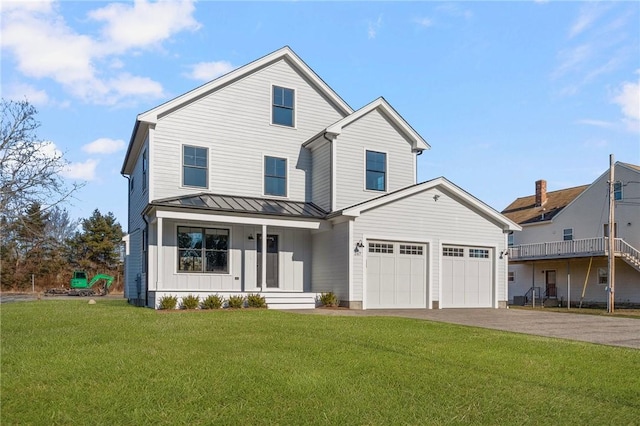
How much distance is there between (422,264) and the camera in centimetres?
1842

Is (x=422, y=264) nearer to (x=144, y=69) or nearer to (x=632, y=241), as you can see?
(x=144, y=69)

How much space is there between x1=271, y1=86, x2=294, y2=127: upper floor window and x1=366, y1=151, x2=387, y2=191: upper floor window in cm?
354

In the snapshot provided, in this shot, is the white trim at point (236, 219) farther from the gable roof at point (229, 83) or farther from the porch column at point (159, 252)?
the gable roof at point (229, 83)

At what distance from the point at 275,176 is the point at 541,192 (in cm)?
2706

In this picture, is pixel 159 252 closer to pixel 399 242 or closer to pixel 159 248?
pixel 159 248

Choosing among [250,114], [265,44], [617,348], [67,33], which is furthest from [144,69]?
[617,348]

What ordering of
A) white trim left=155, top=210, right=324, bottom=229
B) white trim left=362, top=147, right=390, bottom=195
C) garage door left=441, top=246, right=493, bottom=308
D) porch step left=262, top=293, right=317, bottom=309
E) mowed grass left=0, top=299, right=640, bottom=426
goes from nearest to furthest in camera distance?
mowed grass left=0, top=299, right=640, bottom=426
white trim left=155, top=210, right=324, bottom=229
porch step left=262, top=293, right=317, bottom=309
garage door left=441, top=246, right=493, bottom=308
white trim left=362, top=147, right=390, bottom=195

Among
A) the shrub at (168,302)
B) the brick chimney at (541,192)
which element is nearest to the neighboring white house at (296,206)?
the shrub at (168,302)

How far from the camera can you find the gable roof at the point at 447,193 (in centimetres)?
1702

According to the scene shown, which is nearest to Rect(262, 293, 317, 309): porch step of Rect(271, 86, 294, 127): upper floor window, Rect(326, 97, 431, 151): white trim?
Rect(326, 97, 431, 151): white trim

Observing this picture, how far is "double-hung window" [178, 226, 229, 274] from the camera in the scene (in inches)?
680

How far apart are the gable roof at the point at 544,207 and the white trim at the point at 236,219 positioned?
80.1 feet

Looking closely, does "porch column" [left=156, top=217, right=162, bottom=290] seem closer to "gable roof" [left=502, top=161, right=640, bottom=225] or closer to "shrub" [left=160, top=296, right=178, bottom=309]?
"shrub" [left=160, top=296, right=178, bottom=309]

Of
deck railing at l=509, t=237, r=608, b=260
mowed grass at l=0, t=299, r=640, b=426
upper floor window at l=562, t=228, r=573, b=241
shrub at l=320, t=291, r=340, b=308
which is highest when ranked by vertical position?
upper floor window at l=562, t=228, r=573, b=241
